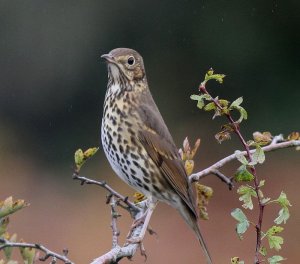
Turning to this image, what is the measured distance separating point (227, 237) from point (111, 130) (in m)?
6.26

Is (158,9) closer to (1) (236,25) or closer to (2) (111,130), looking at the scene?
(1) (236,25)

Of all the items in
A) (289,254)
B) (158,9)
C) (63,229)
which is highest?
(158,9)

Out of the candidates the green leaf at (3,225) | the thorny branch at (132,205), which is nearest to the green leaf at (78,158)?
the thorny branch at (132,205)

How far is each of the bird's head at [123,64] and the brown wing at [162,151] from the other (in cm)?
12

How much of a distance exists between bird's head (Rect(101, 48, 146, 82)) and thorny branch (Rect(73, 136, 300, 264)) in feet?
1.77

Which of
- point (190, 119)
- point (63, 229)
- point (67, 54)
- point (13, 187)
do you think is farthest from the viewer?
point (190, 119)

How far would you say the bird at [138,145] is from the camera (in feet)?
12.0

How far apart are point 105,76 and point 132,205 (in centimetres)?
857

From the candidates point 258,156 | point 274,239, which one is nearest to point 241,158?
point 258,156

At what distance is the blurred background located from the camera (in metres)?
11.5

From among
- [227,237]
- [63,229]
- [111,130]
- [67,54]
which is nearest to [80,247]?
[63,229]

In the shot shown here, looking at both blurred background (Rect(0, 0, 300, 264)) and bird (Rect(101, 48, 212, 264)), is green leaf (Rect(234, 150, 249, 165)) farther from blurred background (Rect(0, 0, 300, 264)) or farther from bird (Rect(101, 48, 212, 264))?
blurred background (Rect(0, 0, 300, 264))

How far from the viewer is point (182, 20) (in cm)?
1242

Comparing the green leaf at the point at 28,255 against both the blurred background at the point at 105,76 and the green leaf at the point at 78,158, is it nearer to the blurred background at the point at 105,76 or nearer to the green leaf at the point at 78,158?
the green leaf at the point at 78,158
